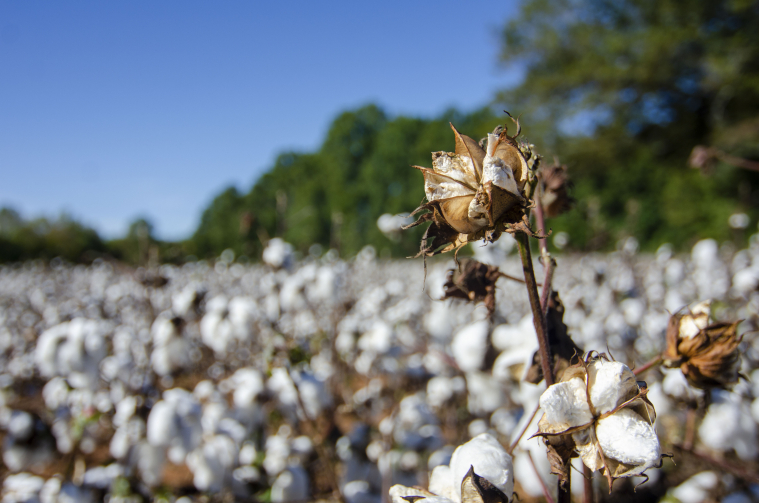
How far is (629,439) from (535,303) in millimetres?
226

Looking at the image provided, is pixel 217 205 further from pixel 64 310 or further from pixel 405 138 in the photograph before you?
pixel 64 310

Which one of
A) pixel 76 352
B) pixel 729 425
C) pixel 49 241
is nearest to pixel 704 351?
pixel 729 425

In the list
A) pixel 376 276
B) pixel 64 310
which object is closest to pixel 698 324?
pixel 64 310

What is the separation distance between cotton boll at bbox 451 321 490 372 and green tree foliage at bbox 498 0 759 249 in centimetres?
1804

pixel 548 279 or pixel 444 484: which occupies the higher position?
pixel 548 279

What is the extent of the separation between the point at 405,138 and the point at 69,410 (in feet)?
133

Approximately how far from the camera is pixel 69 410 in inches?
120

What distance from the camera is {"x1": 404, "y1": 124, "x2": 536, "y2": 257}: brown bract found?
0.67 metres

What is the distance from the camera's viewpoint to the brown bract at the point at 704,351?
34.1 inches

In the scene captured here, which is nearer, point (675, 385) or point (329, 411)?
point (675, 385)

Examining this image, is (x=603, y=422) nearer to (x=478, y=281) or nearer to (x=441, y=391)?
(x=478, y=281)

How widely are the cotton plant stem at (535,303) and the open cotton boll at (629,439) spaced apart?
114 millimetres

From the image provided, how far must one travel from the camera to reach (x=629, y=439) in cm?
66

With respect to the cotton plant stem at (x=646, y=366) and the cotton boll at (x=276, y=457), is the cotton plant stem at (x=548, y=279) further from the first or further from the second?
the cotton boll at (x=276, y=457)
